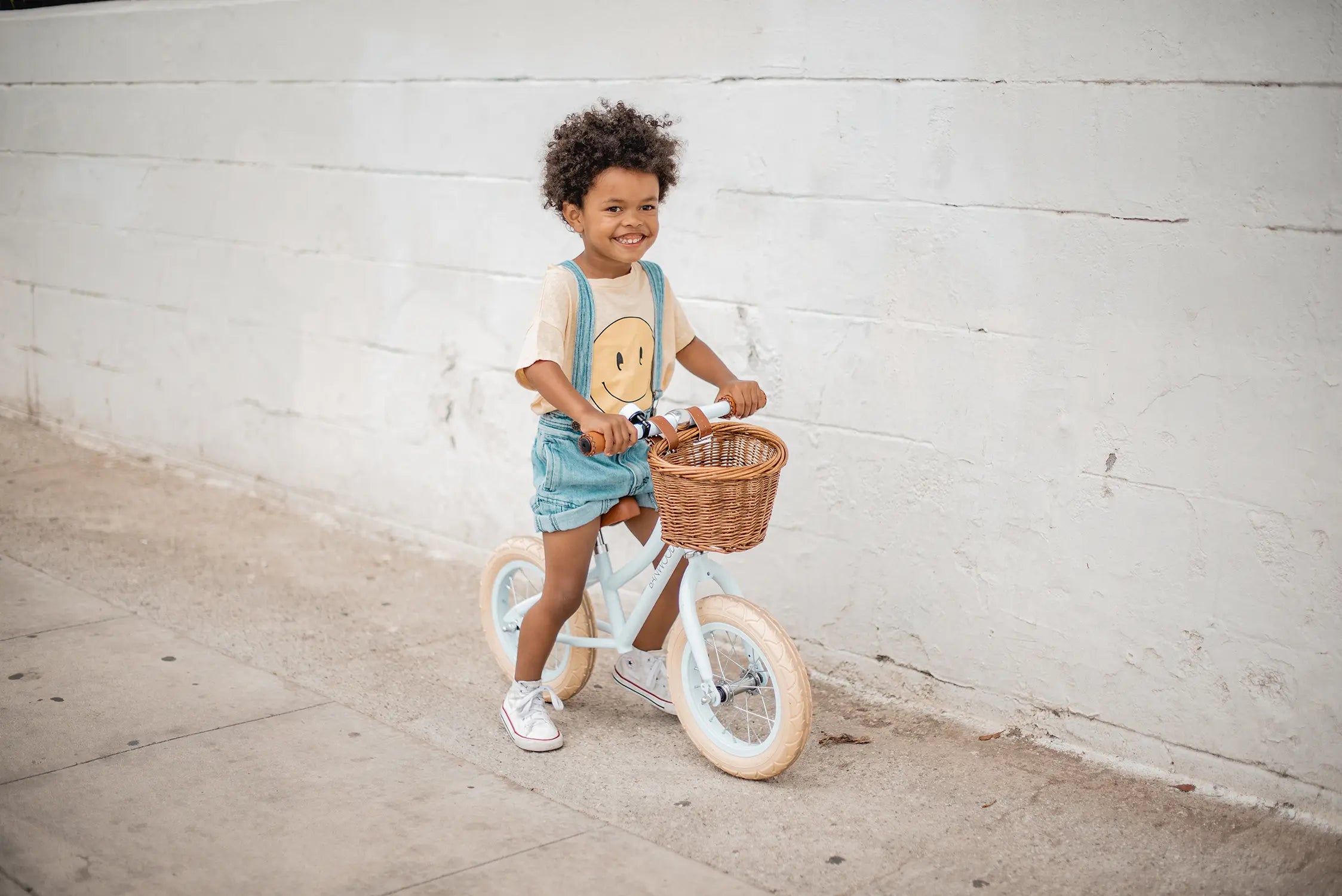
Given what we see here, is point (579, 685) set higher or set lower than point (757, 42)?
lower

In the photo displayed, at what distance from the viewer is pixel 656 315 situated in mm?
3523

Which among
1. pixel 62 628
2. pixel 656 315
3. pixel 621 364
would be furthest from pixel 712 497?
pixel 62 628

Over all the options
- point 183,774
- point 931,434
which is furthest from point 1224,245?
point 183,774

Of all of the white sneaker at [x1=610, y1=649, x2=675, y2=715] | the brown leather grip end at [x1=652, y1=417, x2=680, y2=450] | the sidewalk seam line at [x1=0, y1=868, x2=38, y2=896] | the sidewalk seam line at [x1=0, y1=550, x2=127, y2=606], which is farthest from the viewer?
the sidewalk seam line at [x1=0, y1=550, x2=127, y2=606]

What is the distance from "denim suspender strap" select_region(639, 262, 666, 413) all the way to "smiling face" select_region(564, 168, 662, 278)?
0.57 ft

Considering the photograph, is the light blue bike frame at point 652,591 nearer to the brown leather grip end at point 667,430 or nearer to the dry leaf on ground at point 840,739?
the brown leather grip end at point 667,430

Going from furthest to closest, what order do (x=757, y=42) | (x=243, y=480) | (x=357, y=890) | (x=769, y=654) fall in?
(x=243, y=480) < (x=757, y=42) < (x=769, y=654) < (x=357, y=890)

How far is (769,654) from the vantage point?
10.7 ft

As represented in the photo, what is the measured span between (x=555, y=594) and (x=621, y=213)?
1.11m

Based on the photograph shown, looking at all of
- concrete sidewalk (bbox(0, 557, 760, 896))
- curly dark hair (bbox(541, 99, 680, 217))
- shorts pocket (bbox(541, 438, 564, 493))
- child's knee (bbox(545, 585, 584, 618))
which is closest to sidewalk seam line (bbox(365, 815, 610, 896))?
concrete sidewalk (bbox(0, 557, 760, 896))

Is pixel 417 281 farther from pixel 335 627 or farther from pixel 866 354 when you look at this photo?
pixel 866 354

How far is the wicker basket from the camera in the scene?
312 centimetres

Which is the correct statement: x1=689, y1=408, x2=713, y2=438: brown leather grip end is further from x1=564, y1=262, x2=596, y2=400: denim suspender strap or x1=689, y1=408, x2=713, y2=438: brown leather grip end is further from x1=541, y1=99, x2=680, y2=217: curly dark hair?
x1=541, y1=99, x2=680, y2=217: curly dark hair

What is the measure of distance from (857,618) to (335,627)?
1947 millimetres
